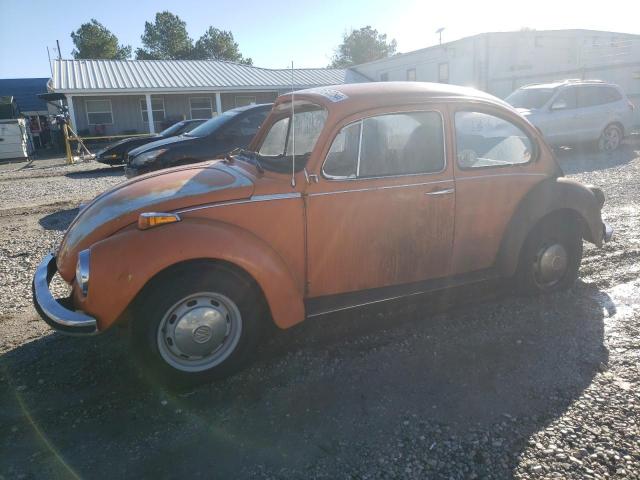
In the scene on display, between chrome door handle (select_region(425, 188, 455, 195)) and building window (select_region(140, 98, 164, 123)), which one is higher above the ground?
building window (select_region(140, 98, 164, 123))

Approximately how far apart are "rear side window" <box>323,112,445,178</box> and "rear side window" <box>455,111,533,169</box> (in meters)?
0.23

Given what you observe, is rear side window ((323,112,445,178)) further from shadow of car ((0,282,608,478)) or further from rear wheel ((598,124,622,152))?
rear wheel ((598,124,622,152))

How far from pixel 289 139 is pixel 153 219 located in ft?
5.39

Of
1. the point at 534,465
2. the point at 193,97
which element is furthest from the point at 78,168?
the point at 534,465

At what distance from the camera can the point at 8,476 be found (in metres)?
2.39

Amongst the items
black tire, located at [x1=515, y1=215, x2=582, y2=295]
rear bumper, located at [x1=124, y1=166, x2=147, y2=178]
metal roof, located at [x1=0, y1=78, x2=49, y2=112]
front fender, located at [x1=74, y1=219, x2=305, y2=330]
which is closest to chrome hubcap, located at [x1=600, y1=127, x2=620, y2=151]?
black tire, located at [x1=515, y1=215, x2=582, y2=295]

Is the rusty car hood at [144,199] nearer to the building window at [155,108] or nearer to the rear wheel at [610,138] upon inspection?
the rear wheel at [610,138]

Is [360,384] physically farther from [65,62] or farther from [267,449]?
[65,62]

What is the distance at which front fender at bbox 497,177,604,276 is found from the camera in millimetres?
4023

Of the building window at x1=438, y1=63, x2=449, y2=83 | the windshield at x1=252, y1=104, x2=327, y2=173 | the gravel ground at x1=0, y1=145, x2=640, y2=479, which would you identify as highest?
the building window at x1=438, y1=63, x2=449, y2=83

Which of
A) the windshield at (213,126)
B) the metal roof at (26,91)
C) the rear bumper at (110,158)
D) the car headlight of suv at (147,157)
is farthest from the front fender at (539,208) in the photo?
the metal roof at (26,91)

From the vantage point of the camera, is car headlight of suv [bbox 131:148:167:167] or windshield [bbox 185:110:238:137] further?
windshield [bbox 185:110:238:137]

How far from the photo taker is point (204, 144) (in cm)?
841

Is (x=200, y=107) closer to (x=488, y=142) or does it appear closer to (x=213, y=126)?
(x=213, y=126)
